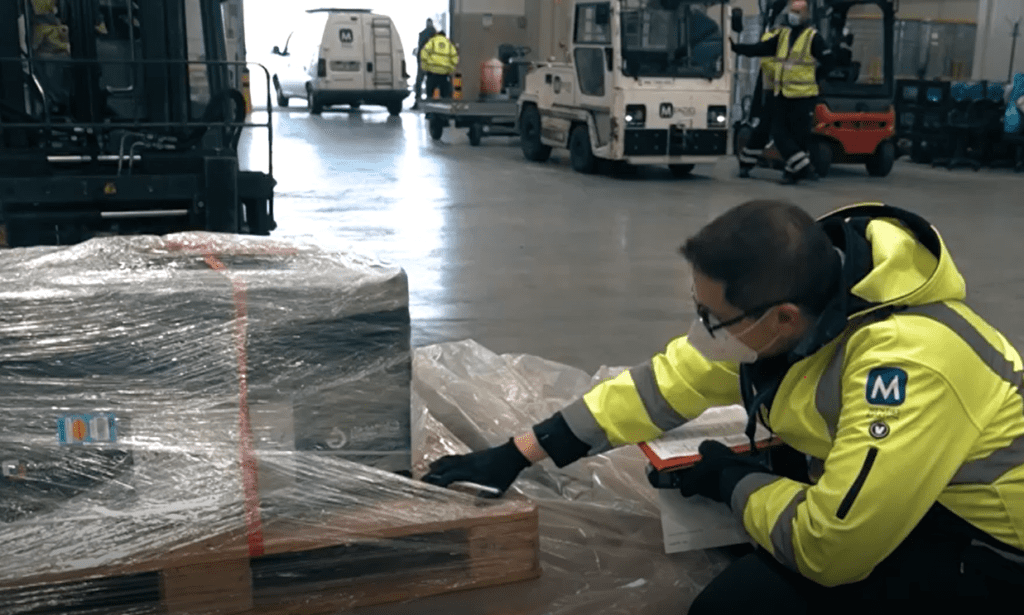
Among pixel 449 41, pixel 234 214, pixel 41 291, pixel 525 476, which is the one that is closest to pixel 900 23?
pixel 449 41

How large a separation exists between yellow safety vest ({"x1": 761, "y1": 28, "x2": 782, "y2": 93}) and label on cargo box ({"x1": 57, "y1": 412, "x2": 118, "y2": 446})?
9782 mm

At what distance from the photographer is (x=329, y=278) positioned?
2.38 metres

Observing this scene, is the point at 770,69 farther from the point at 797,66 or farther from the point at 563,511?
the point at 563,511

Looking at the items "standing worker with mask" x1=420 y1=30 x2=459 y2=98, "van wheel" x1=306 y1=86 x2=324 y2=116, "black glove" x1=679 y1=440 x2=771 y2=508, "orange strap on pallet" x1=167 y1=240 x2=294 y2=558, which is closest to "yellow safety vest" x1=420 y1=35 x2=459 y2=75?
"standing worker with mask" x1=420 y1=30 x2=459 y2=98

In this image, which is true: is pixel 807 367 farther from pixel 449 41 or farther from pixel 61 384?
pixel 449 41

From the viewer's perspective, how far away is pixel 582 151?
11961mm

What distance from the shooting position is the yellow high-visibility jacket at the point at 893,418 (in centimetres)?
181

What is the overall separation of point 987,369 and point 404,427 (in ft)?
3.95

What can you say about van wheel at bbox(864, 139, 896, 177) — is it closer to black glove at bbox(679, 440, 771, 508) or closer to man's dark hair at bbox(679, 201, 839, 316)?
black glove at bbox(679, 440, 771, 508)

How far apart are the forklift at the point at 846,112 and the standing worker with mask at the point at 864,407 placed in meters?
10.1

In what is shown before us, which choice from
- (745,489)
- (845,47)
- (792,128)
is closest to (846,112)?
(845,47)

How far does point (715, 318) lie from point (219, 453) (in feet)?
3.41

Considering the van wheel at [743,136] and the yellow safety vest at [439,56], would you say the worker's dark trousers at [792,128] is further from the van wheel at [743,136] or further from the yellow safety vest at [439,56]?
the yellow safety vest at [439,56]

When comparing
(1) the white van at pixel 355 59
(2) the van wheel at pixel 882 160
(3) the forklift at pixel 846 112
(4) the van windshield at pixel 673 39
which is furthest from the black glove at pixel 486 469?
(1) the white van at pixel 355 59
